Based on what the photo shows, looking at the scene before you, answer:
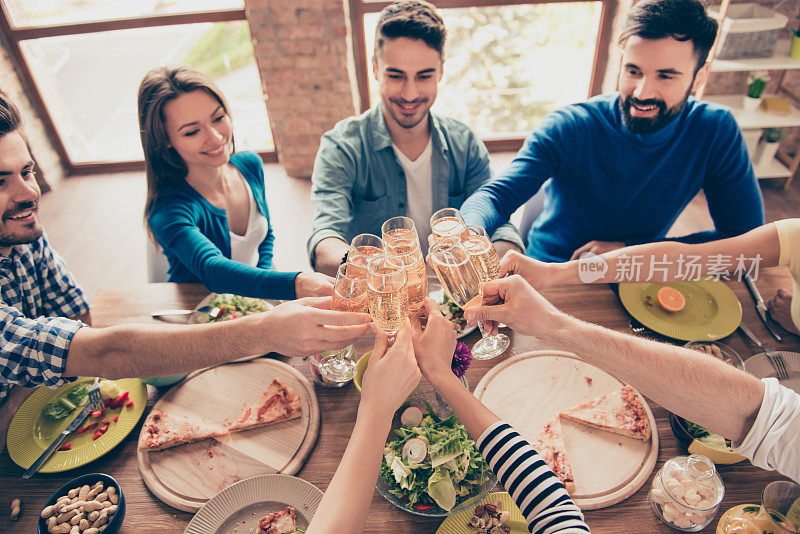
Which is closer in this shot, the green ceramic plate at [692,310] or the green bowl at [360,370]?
the green bowl at [360,370]

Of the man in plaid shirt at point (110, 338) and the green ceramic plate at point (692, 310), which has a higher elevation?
the man in plaid shirt at point (110, 338)

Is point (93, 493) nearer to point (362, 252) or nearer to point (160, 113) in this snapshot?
point (362, 252)

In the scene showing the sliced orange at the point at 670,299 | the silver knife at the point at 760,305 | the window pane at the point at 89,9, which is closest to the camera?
the silver knife at the point at 760,305

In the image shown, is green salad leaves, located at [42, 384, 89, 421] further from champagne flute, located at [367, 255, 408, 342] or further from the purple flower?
the purple flower

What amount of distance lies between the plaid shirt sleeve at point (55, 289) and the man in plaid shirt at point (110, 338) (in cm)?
25

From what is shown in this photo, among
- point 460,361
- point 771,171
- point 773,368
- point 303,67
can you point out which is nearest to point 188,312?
point 460,361

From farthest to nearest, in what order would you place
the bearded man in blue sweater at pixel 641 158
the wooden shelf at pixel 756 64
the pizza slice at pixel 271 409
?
the wooden shelf at pixel 756 64, the bearded man in blue sweater at pixel 641 158, the pizza slice at pixel 271 409

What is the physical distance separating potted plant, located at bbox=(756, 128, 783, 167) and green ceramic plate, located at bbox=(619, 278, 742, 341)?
3085 millimetres

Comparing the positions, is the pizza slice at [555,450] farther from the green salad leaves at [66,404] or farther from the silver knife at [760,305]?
the green salad leaves at [66,404]

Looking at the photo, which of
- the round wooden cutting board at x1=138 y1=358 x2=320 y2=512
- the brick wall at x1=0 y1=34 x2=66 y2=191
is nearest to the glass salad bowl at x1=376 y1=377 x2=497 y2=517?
the round wooden cutting board at x1=138 y1=358 x2=320 y2=512

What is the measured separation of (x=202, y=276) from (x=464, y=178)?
1.35 m

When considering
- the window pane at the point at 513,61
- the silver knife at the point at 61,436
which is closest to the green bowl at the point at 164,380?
the silver knife at the point at 61,436

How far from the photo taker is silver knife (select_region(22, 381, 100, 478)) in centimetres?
136

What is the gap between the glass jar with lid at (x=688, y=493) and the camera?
1143 mm
